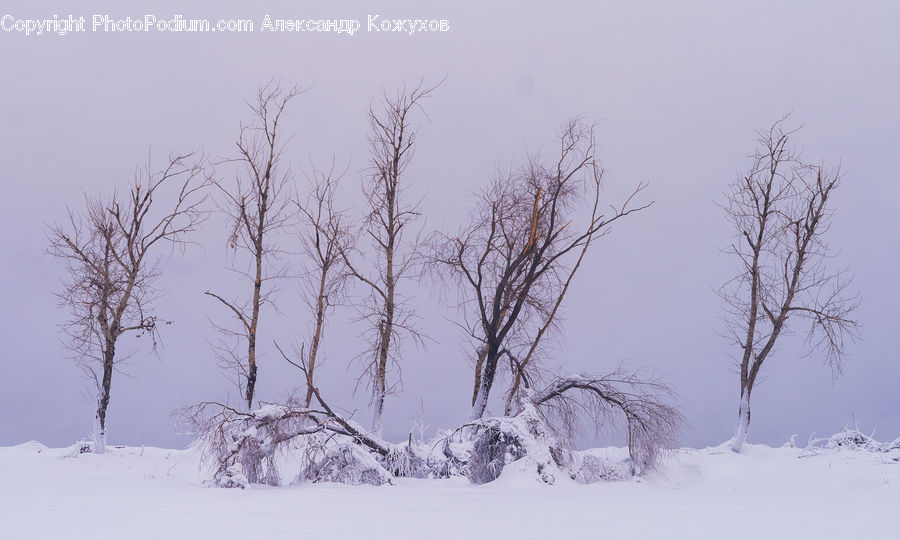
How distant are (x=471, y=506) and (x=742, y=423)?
32.1 feet

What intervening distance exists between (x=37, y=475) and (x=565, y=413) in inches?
343

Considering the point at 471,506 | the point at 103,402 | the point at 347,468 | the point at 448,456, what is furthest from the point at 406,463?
the point at 103,402

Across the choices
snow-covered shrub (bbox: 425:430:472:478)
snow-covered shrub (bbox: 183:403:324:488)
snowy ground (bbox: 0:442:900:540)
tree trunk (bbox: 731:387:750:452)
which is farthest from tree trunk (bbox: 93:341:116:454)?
tree trunk (bbox: 731:387:750:452)

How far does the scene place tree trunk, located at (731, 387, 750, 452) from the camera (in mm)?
15922

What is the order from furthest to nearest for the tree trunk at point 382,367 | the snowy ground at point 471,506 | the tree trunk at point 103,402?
the tree trunk at point 103,402 < the tree trunk at point 382,367 < the snowy ground at point 471,506

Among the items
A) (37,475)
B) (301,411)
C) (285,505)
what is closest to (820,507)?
(285,505)

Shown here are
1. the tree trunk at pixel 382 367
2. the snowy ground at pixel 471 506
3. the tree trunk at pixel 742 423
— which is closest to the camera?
the snowy ground at pixel 471 506

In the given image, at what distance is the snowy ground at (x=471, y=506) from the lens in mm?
6578

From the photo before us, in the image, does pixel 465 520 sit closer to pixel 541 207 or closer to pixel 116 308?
pixel 541 207

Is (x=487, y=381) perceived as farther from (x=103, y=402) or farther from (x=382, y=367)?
(x=103, y=402)

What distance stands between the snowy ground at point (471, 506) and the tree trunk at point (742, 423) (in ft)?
5.01

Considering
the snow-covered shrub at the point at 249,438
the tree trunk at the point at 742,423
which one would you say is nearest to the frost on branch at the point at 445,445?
the snow-covered shrub at the point at 249,438

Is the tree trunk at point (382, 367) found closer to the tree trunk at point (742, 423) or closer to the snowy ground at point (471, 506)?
the snowy ground at point (471, 506)

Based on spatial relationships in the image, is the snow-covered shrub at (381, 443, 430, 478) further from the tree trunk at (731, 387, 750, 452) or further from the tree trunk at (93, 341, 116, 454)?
the tree trunk at (93, 341, 116, 454)
